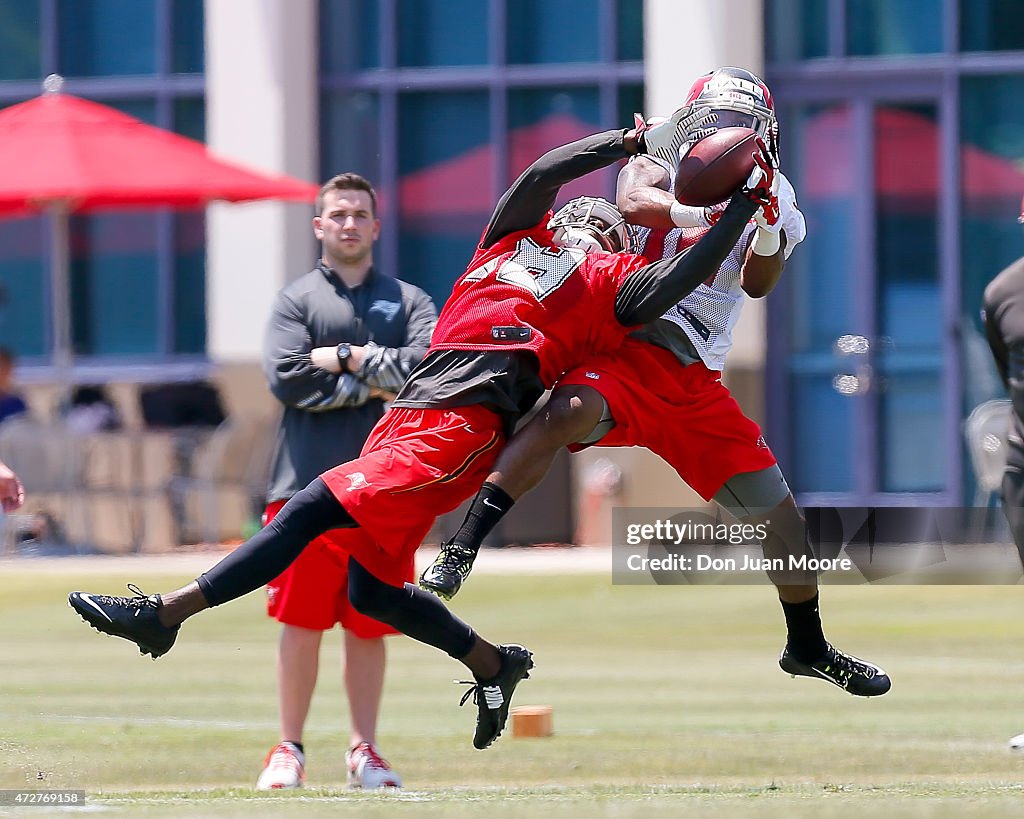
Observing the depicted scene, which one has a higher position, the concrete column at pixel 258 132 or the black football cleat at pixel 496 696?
the concrete column at pixel 258 132

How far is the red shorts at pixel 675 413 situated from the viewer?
273 inches

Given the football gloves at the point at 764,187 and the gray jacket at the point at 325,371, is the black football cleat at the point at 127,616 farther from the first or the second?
the football gloves at the point at 764,187

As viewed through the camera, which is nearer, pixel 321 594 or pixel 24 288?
pixel 321 594

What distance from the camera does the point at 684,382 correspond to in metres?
7.01

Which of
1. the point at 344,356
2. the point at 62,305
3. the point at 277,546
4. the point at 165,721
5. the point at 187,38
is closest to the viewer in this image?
Answer: the point at 277,546

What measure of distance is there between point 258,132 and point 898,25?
189 inches

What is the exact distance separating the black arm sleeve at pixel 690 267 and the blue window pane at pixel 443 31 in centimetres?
950

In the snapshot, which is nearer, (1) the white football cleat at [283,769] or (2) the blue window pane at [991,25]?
(1) the white football cleat at [283,769]

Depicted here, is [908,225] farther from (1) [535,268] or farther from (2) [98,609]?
(2) [98,609]

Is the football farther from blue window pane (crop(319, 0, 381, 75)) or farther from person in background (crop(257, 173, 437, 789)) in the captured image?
blue window pane (crop(319, 0, 381, 75))

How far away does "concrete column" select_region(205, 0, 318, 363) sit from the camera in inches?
623

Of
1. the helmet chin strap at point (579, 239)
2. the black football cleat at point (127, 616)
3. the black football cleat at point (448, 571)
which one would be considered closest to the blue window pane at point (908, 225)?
the helmet chin strap at point (579, 239)

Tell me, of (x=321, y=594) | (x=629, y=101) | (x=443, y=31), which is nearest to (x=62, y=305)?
(x=443, y=31)

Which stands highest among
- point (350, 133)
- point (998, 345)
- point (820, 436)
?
point (350, 133)
